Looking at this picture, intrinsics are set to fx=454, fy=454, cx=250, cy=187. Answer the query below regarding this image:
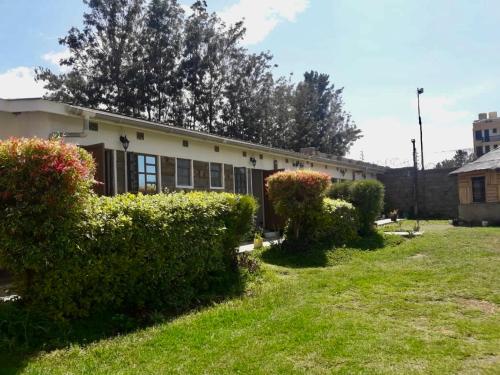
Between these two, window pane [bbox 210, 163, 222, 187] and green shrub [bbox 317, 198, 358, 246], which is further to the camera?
window pane [bbox 210, 163, 222, 187]

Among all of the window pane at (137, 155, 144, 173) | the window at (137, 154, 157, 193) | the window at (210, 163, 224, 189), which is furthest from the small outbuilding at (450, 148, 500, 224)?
the window pane at (137, 155, 144, 173)

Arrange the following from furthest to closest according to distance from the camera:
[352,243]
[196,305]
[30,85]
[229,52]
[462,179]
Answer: [229,52] < [30,85] < [462,179] < [352,243] < [196,305]

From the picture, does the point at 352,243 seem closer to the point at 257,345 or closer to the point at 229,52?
the point at 257,345

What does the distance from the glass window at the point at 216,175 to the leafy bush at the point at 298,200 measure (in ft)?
7.58

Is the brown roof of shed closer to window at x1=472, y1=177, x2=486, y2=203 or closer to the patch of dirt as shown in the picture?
window at x1=472, y1=177, x2=486, y2=203

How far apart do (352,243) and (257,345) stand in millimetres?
8369

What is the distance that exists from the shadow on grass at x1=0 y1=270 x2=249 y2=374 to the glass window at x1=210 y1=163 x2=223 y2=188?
7315mm

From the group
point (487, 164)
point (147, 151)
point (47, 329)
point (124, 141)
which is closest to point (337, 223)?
point (147, 151)

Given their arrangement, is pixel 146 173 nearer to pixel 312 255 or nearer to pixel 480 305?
pixel 312 255

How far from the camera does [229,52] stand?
32.1 meters

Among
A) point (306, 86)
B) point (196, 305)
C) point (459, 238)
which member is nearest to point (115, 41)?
point (306, 86)

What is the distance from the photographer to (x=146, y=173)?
10594 mm

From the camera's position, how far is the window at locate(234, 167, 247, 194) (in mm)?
14366

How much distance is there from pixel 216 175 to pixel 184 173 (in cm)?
156
